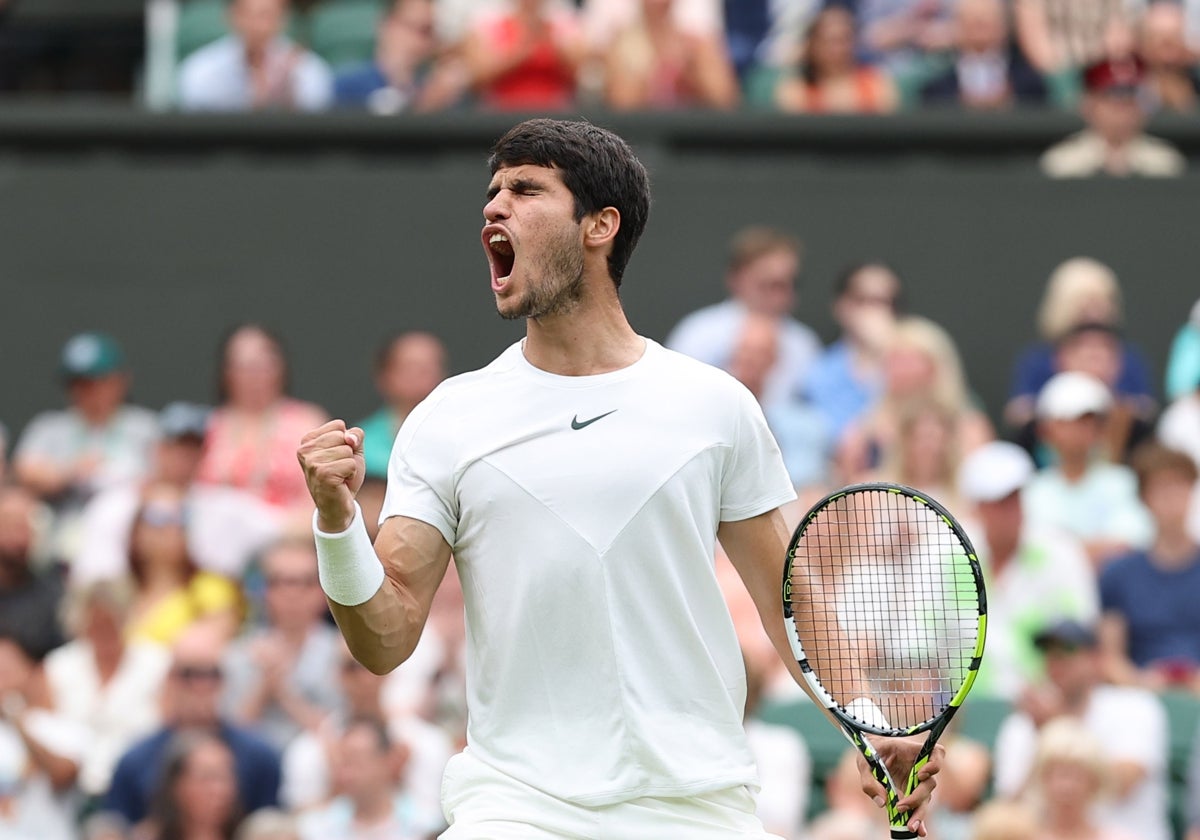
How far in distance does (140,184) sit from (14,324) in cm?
91

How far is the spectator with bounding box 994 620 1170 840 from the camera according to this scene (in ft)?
25.2

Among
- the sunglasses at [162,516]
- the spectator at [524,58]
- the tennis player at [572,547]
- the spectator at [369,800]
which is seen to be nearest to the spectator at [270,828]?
the spectator at [369,800]

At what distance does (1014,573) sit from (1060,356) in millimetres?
1587

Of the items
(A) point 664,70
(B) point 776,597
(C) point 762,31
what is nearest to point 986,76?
(C) point 762,31

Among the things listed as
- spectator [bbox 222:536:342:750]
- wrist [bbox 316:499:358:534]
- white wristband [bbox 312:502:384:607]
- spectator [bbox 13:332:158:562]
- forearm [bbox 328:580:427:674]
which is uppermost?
wrist [bbox 316:499:358:534]

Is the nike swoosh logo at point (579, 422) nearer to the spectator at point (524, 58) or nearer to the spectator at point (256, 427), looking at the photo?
the spectator at point (256, 427)

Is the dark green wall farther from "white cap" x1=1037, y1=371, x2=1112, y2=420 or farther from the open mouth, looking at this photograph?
the open mouth

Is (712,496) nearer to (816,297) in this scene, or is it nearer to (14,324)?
(816,297)

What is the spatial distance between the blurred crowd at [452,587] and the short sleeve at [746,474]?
10.4 feet

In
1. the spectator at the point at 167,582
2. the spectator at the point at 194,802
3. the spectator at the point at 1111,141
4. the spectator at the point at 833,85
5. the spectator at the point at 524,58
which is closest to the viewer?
the spectator at the point at 194,802

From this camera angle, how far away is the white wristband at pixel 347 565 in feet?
13.1

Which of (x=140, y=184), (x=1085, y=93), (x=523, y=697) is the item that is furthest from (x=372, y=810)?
(x=1085, y=93)

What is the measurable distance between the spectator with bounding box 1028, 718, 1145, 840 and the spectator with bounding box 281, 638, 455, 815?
2021 millimetres

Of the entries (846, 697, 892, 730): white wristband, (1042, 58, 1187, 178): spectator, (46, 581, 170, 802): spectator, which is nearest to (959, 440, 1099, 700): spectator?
(1042, 58, 1187, 178): spectator
